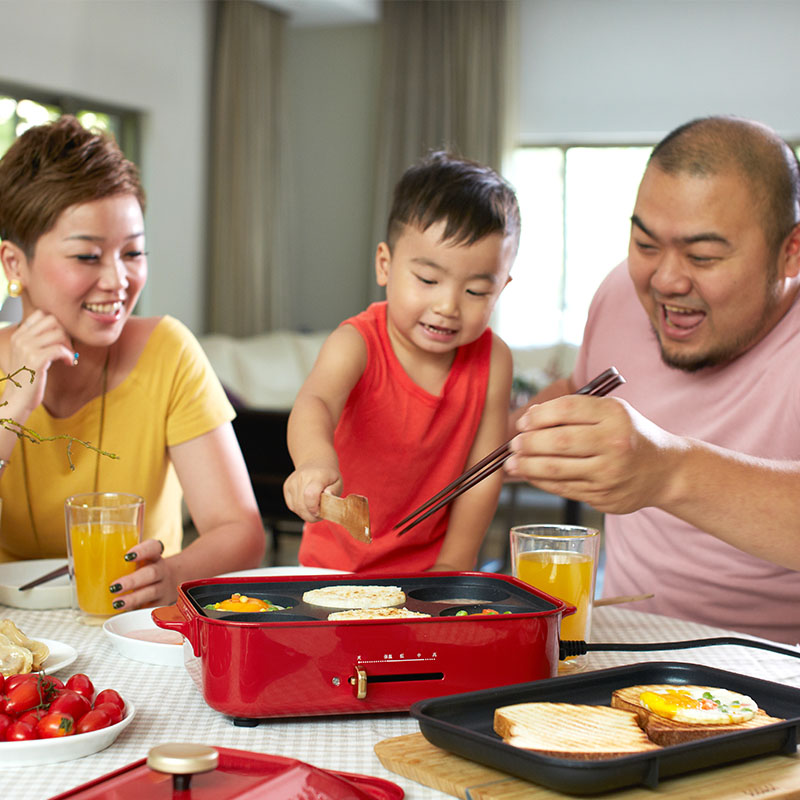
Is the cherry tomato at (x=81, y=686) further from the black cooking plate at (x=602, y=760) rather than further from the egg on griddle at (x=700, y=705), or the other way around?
the egg on griddle at (x=700, y=705)

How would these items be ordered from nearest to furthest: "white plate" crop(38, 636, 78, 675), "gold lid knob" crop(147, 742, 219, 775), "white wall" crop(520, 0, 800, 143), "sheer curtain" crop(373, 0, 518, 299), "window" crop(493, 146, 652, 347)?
"gold lid knob" crop(147, 742, 219, 775), "white plate" crop(38, 636, 78, 675), "white wall" crop(520, 0, 800, 143), "sheer curtain" crop(373, 0, 518, 299), "window" crop(493, 146, 652, 347)

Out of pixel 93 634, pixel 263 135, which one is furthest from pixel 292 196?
pixel 93 634

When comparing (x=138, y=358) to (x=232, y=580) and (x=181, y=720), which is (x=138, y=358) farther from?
(x=181, y=720)

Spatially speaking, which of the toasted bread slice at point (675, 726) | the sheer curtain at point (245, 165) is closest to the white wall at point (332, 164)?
the sheer curtain at point (245, 165)

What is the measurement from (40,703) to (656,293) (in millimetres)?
1290

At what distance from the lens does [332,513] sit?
1.27 metres

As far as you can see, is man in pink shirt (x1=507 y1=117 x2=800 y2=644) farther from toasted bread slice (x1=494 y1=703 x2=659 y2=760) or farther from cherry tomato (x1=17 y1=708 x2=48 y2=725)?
cherry tomato (x1=17 y1=708 x2=48 y2=725)

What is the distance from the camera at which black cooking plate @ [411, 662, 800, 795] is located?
81cm

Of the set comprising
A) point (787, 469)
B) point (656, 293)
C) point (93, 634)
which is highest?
point (656, 293)

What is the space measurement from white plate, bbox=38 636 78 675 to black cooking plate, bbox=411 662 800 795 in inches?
18.7

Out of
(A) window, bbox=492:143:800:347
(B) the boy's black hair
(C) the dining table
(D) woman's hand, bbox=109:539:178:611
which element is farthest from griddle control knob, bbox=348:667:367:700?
(A) window, bbox=492:143:800:347

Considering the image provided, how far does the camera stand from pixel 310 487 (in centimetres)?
Answer: 134

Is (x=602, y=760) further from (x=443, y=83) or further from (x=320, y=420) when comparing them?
(x=443, y=83)

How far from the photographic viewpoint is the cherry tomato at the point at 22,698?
0.95 meters
